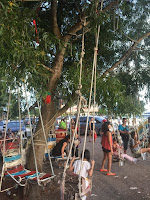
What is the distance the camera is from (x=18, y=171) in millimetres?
4547

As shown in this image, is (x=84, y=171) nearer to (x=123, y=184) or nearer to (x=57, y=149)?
(x=123, y=184)

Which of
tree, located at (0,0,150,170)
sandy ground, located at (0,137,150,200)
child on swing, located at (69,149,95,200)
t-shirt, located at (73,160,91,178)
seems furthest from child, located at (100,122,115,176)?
t-shirt, located at (73,160,91,178)

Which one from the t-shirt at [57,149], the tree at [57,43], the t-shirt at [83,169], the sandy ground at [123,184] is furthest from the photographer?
the t-shirt at [57,149]

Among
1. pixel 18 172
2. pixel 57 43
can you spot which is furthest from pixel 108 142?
pixel 57 43

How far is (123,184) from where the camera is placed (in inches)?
191

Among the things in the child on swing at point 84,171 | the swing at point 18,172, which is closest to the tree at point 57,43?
the swing at point 18,172

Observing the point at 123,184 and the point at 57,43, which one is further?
the point at 57,43

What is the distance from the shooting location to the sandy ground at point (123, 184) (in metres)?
4.16

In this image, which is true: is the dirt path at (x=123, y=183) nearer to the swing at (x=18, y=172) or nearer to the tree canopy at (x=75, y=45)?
the swing at (x=18, y=172)

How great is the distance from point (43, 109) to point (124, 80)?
9.02ft

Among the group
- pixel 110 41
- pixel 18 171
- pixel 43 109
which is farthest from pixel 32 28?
pixel 18 171

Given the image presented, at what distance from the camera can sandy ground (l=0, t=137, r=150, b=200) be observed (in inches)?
164

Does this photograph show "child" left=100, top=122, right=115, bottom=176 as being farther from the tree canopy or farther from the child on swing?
the child on swing

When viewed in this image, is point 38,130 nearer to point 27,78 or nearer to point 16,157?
point 16,157
